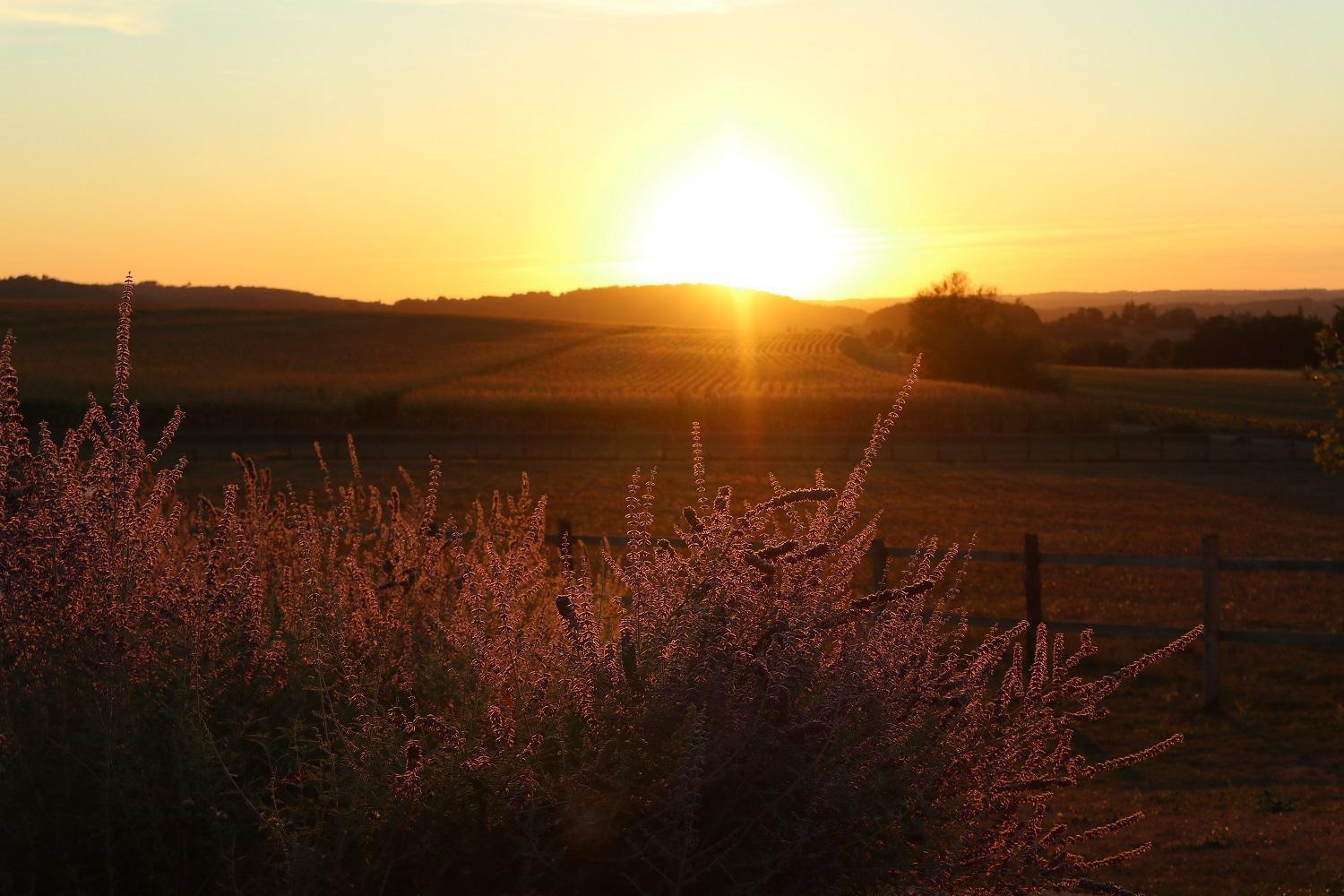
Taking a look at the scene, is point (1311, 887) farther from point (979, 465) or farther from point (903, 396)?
point (979, 465)

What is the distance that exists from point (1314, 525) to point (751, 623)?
27536 mm

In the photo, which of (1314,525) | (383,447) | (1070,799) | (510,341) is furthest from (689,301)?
(1070,799)

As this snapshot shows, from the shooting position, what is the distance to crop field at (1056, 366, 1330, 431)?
5866cm

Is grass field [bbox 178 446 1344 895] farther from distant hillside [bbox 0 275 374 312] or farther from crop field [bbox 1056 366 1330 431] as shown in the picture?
distant hillside [bbox 0 275 374 312]

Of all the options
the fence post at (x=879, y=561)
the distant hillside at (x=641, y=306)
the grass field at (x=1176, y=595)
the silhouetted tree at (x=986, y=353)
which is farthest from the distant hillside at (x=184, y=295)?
the fence post at (x=879, y=561)

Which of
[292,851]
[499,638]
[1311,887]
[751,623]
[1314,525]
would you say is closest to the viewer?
[292,851]

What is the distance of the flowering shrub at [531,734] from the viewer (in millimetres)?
3229

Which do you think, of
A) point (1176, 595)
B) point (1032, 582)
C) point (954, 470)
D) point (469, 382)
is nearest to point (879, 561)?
point (1032, 582)

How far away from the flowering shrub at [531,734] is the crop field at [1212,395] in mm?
54312

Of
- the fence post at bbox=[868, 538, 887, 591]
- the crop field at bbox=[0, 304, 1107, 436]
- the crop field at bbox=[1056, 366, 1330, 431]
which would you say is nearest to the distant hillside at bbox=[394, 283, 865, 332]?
the crop field at bbox=[0, 304, 1107, 436]

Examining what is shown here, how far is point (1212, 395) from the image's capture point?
240 feet

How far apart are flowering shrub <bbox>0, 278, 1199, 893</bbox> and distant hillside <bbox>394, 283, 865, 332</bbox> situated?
12431 cm

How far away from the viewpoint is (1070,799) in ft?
28.5

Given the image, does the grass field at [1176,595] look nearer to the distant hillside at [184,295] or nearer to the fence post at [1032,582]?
the fence post at [1032,582]
